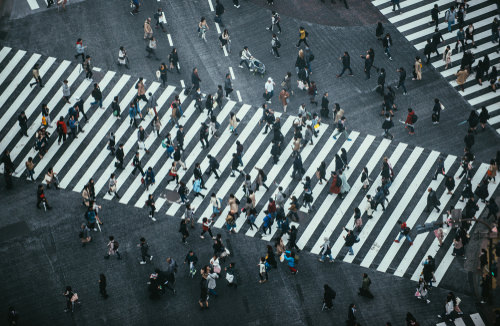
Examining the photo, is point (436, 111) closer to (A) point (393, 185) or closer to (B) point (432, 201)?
(A) point (393, 185)

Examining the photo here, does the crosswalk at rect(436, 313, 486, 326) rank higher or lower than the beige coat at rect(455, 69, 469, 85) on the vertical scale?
lower

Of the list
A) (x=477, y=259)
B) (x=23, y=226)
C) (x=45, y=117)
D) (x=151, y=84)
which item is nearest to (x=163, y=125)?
(x=151, y=84)

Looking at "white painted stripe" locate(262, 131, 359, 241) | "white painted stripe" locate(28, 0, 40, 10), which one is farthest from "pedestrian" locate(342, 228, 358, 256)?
"white painted stripe" locate(28, 0, 40, 10)

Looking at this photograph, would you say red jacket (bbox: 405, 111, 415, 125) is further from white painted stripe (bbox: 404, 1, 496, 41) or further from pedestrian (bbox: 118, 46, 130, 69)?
pedestrian (bbox: 118, 46, 130, 69)

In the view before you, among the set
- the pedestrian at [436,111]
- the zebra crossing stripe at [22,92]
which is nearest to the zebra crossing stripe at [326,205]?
the pedestrian at [436,111]

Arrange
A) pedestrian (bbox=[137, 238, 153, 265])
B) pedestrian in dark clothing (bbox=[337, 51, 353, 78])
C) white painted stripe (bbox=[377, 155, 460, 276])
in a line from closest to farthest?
1. pedestrian (bbox=[137, 238, 153, 265])
2. white painted stripe (bbox=[377, 155, 460, 276])
3. pedestrian in dark clothing (bbox=[337, 51, 353, 78])

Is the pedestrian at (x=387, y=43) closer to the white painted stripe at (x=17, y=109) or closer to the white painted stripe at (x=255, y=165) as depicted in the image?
the white painted stripe at (x=255, y=165)
